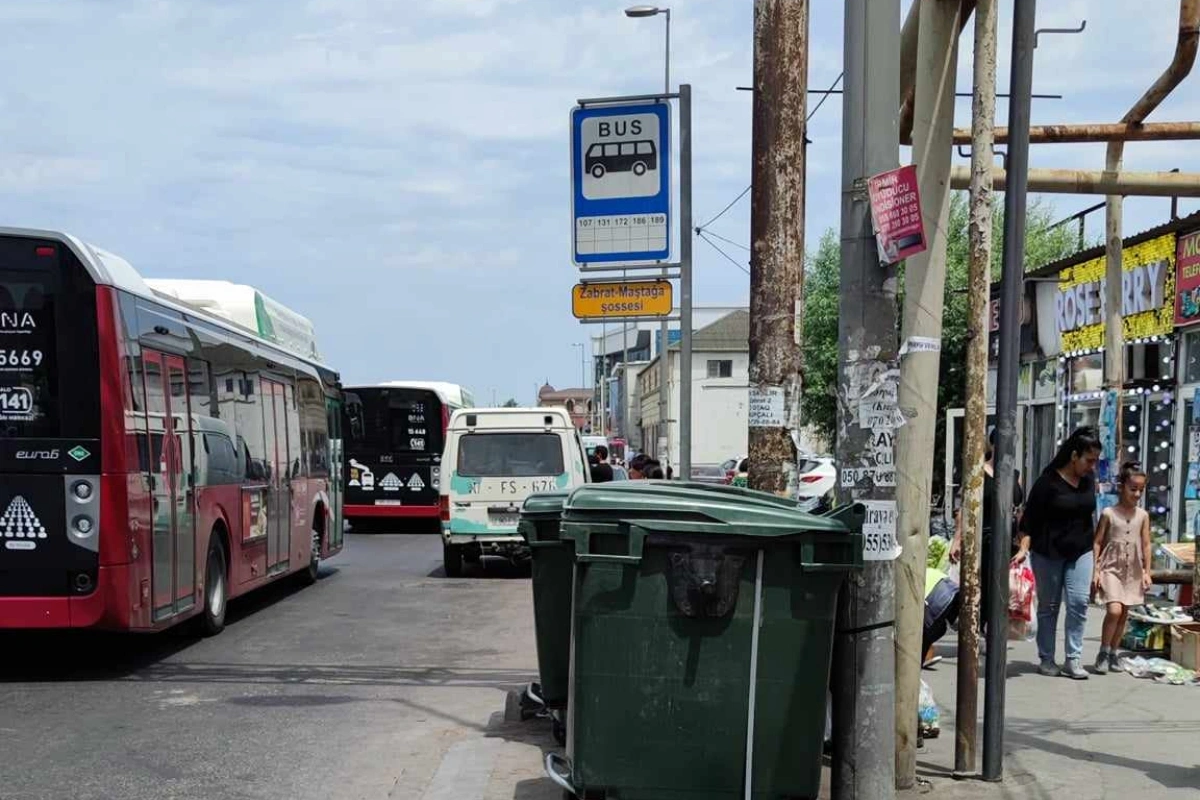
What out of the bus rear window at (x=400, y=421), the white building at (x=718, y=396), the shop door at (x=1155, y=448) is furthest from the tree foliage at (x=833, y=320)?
the white building at (x=718, y=396)

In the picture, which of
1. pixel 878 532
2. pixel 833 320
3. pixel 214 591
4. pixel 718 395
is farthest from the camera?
pixel 718 395

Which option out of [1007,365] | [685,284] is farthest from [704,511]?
[685,284]

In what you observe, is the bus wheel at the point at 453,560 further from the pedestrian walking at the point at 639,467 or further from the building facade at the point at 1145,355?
the building facade at the point at 1145,355

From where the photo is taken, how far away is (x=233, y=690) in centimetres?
888

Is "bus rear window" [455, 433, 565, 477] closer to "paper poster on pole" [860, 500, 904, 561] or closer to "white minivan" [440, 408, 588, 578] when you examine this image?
"white minivan" [440, 408, 588, 578]

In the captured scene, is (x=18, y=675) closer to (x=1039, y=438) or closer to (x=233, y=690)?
(x=233, y=690)

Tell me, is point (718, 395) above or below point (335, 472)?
below

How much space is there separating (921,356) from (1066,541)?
3.94 m

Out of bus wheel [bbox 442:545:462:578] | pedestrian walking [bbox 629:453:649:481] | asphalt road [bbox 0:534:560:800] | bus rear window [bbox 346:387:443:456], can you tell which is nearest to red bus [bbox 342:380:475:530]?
bus rear window [bbox 346:387:443:456]

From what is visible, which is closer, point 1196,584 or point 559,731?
point 559,731

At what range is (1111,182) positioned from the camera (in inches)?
324

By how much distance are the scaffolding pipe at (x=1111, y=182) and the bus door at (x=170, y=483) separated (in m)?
5.85

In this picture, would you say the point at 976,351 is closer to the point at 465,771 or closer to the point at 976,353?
the point at 976,353

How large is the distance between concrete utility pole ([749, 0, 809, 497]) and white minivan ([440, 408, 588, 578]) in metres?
9.24
